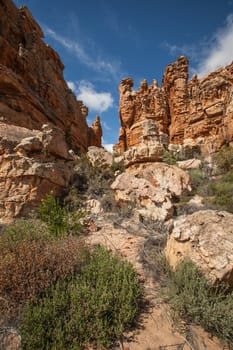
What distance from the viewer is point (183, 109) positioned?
21469 millimetres

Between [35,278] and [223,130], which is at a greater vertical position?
[223,130]

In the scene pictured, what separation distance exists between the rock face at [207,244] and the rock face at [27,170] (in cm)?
416

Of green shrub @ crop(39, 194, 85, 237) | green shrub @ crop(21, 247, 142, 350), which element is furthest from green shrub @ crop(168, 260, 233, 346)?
green shrub @ crop(39, 194, 85, 237)

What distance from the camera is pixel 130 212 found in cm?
568

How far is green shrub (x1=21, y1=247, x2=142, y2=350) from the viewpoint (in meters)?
2.04

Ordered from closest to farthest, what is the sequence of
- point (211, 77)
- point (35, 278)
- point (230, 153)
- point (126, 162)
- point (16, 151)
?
point (35, 278) → point (16, 151) → point (126, 162) → point (230, 153) → point (211, 77)

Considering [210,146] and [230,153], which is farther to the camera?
[210,146]

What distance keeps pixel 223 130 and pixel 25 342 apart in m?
18.3

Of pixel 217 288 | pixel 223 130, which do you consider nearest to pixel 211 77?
pixel 223 130

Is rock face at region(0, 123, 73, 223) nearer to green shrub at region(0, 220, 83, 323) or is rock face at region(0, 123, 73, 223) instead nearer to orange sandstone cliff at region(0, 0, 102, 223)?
orange sandstone cliff at region(0, 0, 102, 223)

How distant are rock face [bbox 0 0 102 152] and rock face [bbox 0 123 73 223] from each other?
2.78 meters

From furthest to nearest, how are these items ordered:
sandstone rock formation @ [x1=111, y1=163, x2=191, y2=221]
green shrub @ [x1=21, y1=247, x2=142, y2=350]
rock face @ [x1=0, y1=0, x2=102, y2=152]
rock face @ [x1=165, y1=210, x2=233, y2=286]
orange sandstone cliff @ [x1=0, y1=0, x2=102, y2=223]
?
rock face @ [x1=0, y1=0, x2=102, y2=152]
orange sandstone cliff @ [x1=0, y1=0, x2=102, y2=223]
sandstone rock formation @ [x1=111, y1=163, x2=191, y2=221]
rock face @ [x1=165, y1=210, x2=233, y2=286]
green shrub @ [x1=21, y1=247, x2=142, y2=350]

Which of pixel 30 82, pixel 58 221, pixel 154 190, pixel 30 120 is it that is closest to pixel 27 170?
pixel 58 221

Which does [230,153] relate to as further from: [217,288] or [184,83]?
[184,83]
